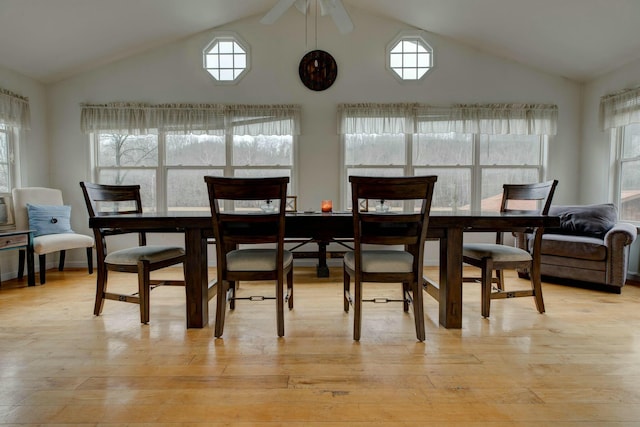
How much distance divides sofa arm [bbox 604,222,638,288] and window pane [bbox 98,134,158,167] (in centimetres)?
496

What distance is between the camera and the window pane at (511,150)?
13.9 feet

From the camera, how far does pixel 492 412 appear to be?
51.8 inches

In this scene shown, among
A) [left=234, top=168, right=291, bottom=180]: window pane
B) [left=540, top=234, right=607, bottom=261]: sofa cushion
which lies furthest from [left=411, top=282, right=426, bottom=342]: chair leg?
[left=234, top=168, right=291, bottom=180]: window pane

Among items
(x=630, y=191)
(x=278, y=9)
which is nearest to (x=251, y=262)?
(x=278, y=9)

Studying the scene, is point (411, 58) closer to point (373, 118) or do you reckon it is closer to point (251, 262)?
point (373, 118)

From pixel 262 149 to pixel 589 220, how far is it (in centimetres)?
371

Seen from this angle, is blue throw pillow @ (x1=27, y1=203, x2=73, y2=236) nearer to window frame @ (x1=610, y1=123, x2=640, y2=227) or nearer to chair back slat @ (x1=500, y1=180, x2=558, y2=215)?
chair back slat @ (x1=500, y1=180, x2=558, y2=215)

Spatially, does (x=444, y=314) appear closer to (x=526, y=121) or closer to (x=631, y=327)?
(x=631, y=327)

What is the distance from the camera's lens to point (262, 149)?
13.8 feet

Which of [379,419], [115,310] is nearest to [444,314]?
[379,419]

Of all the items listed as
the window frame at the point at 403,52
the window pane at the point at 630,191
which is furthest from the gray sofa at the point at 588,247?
the window frame at the point at 403,52

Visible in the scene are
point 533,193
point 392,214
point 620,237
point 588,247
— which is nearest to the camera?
point 392,214

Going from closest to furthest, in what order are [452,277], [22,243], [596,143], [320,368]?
1. [320,368]
2. [452,277]
3. [22,243]
4. [596,143]

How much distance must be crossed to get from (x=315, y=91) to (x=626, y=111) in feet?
11.3
